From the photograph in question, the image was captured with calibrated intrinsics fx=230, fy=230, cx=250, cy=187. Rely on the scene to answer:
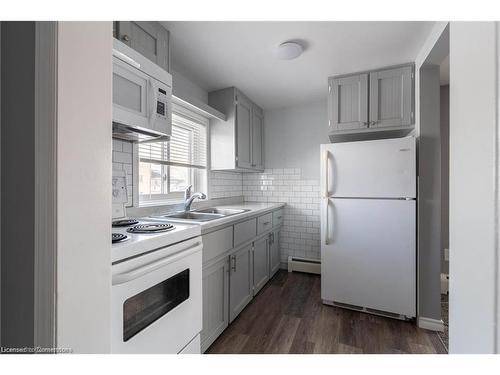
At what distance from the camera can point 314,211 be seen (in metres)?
3.17

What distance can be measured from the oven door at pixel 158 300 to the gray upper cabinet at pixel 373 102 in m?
1.86

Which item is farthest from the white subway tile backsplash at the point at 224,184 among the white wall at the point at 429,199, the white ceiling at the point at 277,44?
the white wall at the point at 429,199

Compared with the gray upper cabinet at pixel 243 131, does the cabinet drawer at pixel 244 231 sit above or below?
below

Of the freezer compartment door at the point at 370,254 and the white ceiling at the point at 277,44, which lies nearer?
the white ceiling at the point at 277,44

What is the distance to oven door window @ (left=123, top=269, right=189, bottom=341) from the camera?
992 millimetres

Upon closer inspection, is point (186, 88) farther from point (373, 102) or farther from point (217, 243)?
point (373, 102)

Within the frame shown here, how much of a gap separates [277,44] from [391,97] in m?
1.19

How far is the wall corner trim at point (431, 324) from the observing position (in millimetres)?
1870

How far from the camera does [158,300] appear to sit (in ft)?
3.74

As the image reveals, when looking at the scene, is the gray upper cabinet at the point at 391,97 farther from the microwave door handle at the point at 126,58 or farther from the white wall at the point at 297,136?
the microwave door handle at the point at 126,58

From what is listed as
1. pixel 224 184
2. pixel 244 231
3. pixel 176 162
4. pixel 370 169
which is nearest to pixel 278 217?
pixel 224 184

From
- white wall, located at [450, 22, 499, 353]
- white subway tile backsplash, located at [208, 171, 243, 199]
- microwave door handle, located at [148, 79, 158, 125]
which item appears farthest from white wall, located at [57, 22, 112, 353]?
white subway tile backsplash, located at [208, 171, 243, 199]

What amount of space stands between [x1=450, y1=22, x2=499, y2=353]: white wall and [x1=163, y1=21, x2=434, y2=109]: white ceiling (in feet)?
3.99

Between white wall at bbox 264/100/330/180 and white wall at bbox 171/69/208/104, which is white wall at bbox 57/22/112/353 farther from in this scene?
white wall at bbox 264/100/330/180
